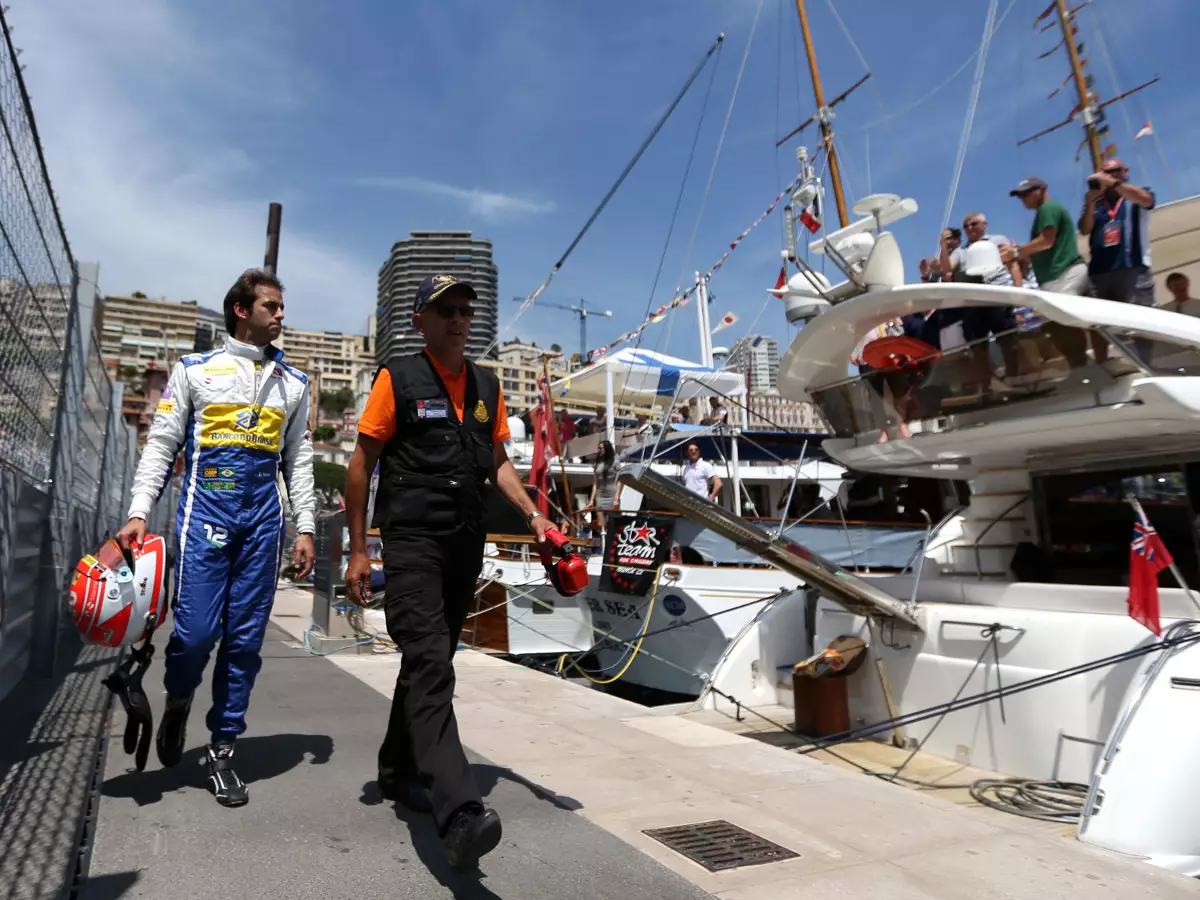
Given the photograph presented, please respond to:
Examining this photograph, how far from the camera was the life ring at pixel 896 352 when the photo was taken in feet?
18.9

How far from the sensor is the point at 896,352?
5910 millimetres

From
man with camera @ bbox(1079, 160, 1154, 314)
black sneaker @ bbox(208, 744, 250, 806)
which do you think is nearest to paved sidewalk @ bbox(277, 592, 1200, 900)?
black sneaker @ bbox(208, 744, 250, 806)

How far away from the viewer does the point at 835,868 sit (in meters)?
2.80

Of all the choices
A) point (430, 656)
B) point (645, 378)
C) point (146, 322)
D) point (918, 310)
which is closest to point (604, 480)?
point (645, 378)

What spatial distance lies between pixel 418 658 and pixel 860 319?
4.22m

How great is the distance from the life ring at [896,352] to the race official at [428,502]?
348 cm

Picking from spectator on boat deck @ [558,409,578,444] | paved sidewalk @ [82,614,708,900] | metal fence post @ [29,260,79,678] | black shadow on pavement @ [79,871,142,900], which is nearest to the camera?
black shadow on pavement @ [79,871,142,900]

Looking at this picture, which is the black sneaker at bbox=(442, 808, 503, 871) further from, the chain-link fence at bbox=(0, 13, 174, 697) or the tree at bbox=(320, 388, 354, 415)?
the tree at bbox=(320, 388, 354, 415)

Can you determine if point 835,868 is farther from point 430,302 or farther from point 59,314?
point 59,314

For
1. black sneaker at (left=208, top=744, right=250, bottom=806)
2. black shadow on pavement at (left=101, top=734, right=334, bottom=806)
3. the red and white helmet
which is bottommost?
black shadow on pavement at (left=101, top=734, right=334, bottom=806)

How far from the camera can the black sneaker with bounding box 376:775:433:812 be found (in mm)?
3049

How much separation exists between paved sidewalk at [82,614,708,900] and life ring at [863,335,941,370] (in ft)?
12.4

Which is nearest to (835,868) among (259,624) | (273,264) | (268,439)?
(259,624)

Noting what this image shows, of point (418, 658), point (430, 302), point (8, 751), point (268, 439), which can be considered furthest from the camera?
point (8, 751)
